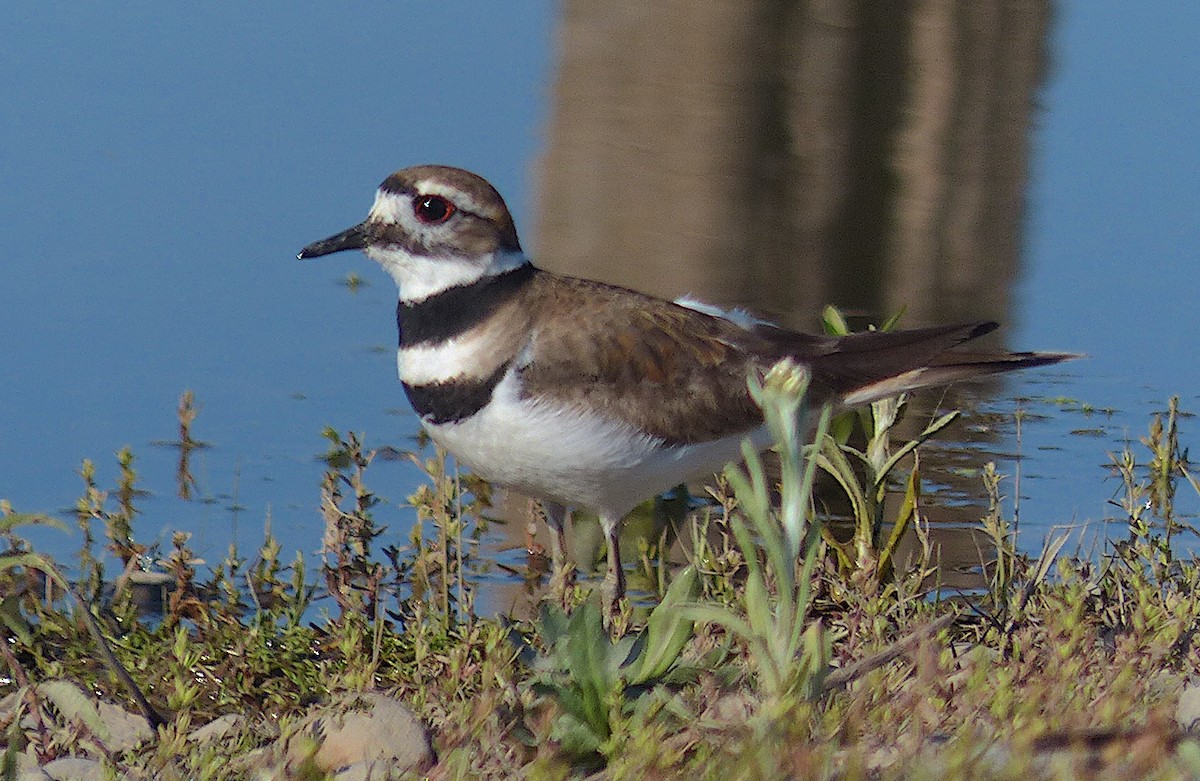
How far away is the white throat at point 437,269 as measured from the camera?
480 cm

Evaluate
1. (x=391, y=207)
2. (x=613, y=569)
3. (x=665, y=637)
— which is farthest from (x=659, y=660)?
(x=391, y=207)

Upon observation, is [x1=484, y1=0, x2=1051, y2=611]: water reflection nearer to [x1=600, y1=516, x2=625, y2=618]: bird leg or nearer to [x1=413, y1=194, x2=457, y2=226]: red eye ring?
[x1=600, y1=516, x2=625, y2=618]: bird leg

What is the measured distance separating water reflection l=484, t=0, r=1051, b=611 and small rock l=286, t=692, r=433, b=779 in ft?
7.65

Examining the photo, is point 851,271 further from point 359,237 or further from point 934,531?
point 359,237

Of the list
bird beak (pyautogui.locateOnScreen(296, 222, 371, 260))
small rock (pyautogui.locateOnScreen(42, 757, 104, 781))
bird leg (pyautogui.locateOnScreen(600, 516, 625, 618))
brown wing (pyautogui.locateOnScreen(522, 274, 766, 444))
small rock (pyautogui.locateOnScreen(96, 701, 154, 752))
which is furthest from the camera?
bird beak (pyautogui.locateOnScreen(296, 222, 371, 260))

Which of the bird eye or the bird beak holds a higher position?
the bird eye

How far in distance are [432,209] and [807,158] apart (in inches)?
191

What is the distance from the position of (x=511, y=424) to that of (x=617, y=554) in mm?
561

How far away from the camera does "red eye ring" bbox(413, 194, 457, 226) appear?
479 cm

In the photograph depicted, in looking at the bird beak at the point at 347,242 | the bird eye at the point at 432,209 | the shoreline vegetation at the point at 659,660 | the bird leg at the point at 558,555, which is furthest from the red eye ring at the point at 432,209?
the bird leg at the point at 558,555

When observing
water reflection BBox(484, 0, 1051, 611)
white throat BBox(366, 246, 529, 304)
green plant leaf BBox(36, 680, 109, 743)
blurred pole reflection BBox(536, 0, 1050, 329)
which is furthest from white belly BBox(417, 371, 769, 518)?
blurred pole reflection BBox(536, 0, 1050, 329)

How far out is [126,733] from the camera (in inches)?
152

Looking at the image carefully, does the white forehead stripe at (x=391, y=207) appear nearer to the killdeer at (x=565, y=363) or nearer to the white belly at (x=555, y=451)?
the killdeer at (x=565, y=363)

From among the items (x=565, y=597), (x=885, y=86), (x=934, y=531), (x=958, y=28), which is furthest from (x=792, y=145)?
(x=565, y=597)
